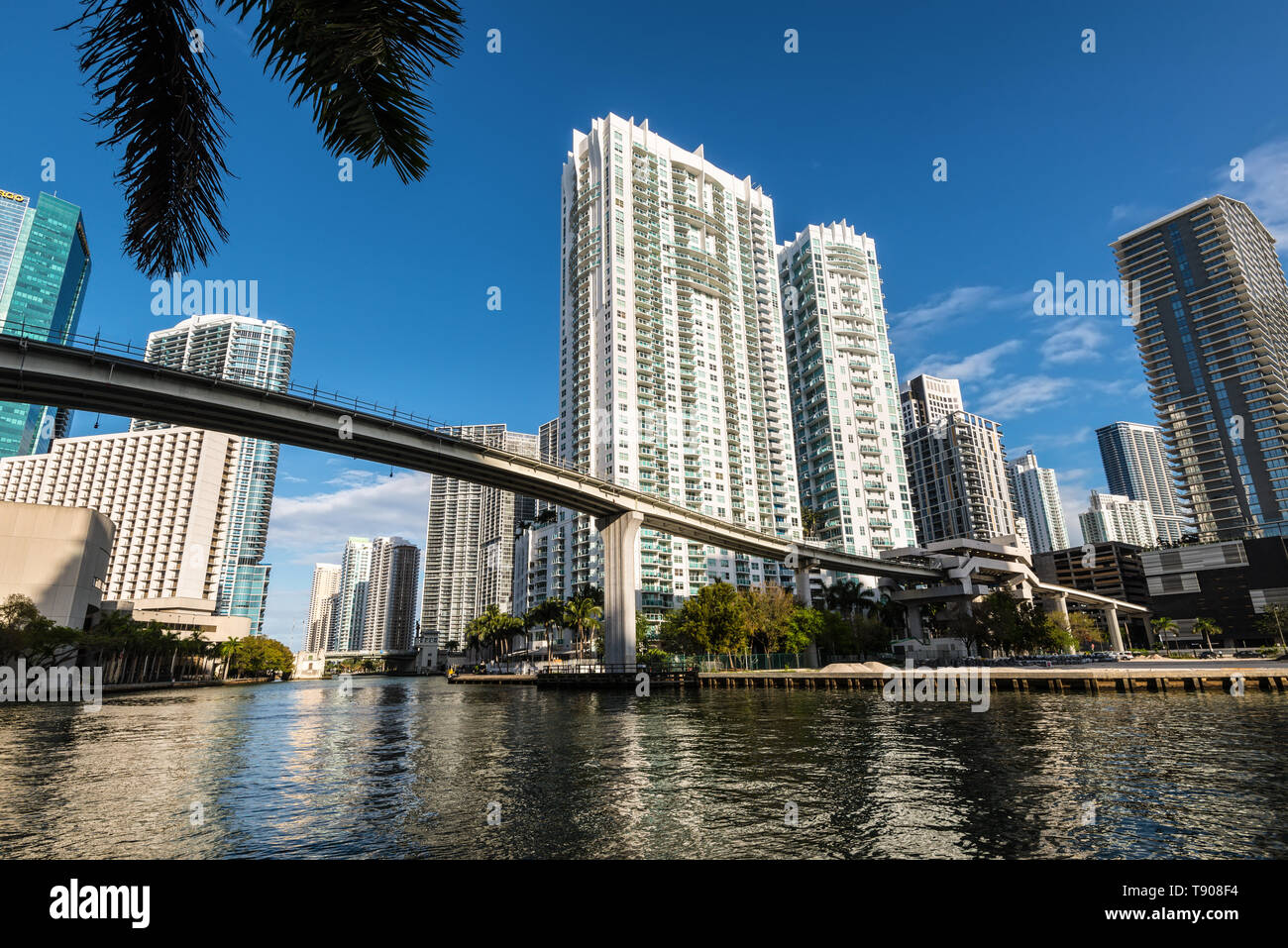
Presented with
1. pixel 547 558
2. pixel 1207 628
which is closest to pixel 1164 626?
pixel 1207 628

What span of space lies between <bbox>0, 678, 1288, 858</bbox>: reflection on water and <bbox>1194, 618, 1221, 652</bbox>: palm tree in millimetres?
116722

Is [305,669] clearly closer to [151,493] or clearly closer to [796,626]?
[151,493]

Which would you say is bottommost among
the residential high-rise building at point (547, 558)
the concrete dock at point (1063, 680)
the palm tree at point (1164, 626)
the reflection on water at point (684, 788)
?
the reflection on water at point (684, 788)

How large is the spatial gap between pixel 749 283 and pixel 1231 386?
14575 centimetres

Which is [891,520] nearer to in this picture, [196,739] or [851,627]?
[851,627]

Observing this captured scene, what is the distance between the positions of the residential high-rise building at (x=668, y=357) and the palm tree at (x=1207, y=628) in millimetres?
81566

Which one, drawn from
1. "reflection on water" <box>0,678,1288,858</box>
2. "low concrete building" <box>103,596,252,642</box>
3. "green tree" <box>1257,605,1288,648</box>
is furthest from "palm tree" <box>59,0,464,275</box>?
"low concrete building" <box>103,596,252,642</box>

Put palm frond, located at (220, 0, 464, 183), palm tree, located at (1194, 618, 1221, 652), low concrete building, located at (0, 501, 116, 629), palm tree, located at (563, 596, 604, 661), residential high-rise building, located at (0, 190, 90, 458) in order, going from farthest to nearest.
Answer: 1. residential high-rise building, located at (0, 190, 90, 458)
2. palm tree, located at (1194, 618, 1221, 652)
3. palm tree, located at (563, 596, 604, 661)
4. low concrete building, located at (0, 501, 116, 629)
5. palm frond, located at (220, 0, 464, 183)

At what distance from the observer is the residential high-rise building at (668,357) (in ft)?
421

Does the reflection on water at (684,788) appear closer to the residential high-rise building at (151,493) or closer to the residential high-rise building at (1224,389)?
the residential high-rise building at (151,493)

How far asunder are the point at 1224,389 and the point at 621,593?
207 metres

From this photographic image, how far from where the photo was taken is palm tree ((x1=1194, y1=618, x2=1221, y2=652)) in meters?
128

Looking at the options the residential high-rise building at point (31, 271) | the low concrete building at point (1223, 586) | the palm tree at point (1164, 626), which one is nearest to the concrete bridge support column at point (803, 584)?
the palm tree at point (1164, 626)

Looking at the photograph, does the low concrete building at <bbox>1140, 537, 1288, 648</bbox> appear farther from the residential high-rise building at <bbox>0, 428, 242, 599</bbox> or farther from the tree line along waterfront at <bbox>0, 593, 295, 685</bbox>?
the residential high-rise building at <bbox>0, 428, 242, 599</bbox>
